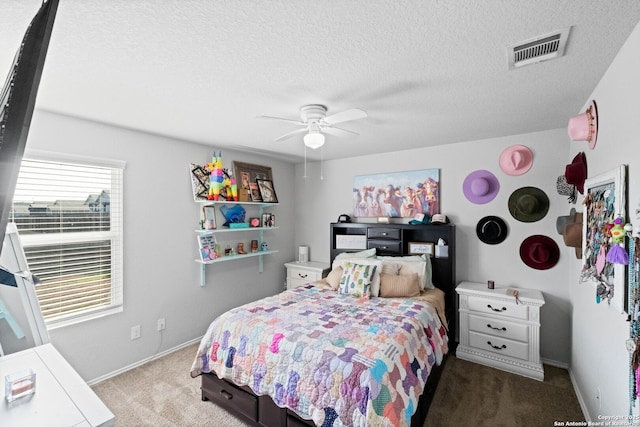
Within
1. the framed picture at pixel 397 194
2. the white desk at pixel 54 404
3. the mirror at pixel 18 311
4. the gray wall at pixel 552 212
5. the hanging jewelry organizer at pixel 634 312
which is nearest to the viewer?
the white desk at pixel 54 404

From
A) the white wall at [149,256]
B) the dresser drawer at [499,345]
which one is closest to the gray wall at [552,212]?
the dresser drawer at [499,345]

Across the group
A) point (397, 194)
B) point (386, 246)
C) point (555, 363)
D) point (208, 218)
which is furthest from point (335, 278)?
point (555, 363)

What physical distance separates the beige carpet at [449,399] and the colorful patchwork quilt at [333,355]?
329mm

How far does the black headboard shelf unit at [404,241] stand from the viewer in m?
3.26

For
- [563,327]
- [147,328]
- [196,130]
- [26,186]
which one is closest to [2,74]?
[26,186]

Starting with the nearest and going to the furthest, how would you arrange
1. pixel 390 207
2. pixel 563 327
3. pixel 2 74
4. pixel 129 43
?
pixel 129 43 < pixel 2 74 < pixel 563 327 < pixel 390 207

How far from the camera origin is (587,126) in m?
1.97

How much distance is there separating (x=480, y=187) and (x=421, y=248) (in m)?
0.96

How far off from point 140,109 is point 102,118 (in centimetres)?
48

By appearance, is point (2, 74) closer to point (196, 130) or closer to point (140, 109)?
point (140, 109)

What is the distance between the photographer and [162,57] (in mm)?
1564

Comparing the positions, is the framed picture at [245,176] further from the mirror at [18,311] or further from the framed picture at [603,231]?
the framed picture at [603,231]

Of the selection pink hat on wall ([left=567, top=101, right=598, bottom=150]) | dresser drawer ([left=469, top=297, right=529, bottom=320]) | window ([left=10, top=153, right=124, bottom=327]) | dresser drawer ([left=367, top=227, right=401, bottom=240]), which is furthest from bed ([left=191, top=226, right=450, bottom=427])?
pink hat on wall ([left=567, top=101, right=598, bottom=150])

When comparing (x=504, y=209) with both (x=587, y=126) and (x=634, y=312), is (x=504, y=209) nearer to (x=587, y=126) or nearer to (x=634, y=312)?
(x=587, y=126)
